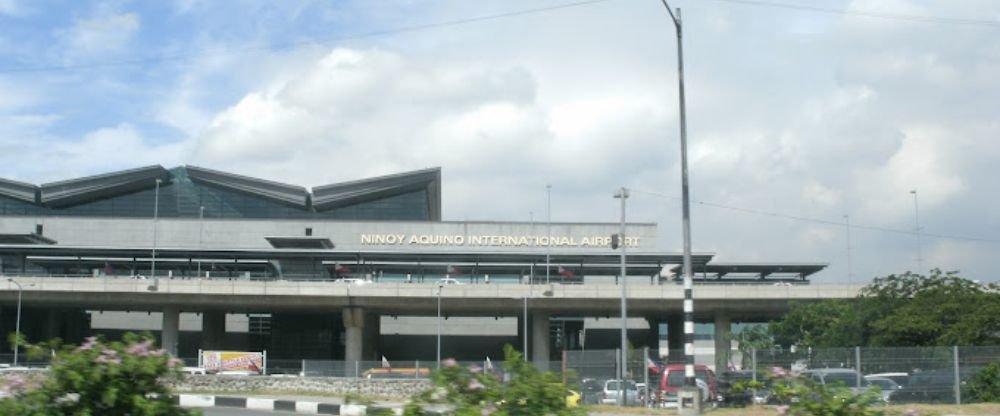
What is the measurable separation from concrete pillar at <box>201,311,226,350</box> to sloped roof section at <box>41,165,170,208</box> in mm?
31518

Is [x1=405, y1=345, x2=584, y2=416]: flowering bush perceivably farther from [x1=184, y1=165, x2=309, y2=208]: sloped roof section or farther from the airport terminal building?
[x1=184, y1=165, x2=309, y2=208]: sloped roof section

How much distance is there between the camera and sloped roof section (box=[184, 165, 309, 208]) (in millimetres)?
94869

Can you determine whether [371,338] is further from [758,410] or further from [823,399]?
[823,399]

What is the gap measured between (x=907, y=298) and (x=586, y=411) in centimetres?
3828

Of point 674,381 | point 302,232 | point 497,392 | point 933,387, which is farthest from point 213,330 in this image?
point 497,392

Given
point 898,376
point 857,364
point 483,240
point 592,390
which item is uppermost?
point 483,240

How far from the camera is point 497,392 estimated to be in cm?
661

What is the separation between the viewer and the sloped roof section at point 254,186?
311 ft

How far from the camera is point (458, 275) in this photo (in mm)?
85000

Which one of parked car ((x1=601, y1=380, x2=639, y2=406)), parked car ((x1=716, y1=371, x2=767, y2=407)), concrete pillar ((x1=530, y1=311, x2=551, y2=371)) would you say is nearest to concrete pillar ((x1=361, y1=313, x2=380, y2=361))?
concrete pillar ((x1=530, y1=311, x2=551, y2=371))

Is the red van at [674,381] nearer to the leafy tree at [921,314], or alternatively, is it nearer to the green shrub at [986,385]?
the green shrub at [986,385]

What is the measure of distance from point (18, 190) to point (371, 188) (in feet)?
110

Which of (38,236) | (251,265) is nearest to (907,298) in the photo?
(251,265)

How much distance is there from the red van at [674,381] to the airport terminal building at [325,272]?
96.4 feet
